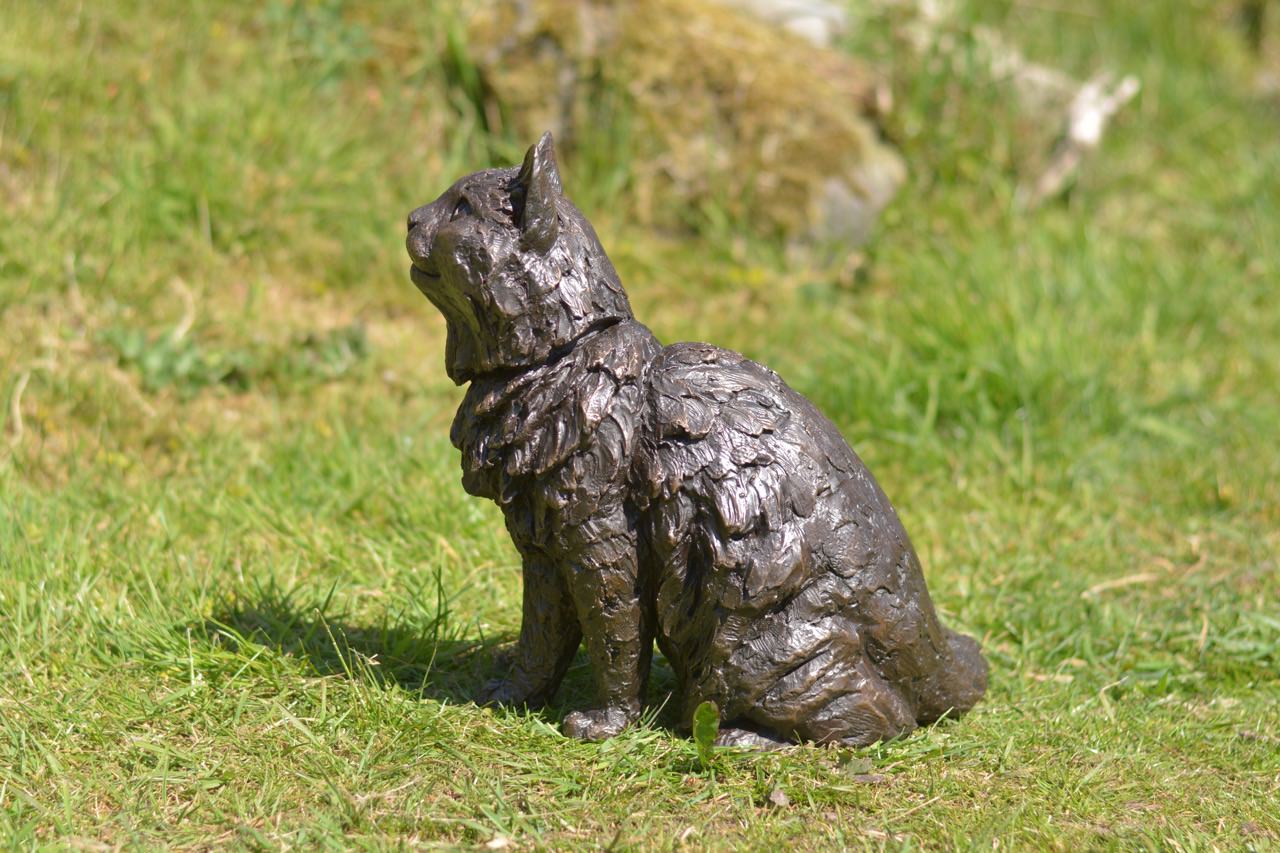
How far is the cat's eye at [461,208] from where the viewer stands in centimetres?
331

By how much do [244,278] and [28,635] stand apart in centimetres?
260

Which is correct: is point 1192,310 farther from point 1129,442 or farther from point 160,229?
point 160,229

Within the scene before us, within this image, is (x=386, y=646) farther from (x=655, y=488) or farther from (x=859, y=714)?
(x=859, y=714)

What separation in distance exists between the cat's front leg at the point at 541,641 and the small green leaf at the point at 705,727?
44 cm

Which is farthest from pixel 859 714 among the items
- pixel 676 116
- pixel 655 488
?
pixel 676 116

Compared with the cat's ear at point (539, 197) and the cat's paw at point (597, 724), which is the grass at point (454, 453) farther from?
the cat's ear at point (539, 197)

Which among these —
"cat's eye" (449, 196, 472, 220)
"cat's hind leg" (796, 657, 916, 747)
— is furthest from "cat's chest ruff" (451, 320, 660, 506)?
"cat's hind leg" (796, 657, 916, 747)

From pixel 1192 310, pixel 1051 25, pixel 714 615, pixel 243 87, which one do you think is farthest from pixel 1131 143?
pixel 714 615

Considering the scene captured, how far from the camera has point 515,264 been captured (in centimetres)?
323

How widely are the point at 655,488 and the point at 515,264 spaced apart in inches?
26.3

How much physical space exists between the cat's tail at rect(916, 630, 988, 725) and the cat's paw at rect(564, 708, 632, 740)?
86cm

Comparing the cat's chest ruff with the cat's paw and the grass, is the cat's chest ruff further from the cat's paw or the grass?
the grass

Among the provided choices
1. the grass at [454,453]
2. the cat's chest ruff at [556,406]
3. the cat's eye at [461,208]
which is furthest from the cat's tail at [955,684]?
the cat's eye at [461,208]

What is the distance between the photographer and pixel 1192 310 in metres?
6.74
